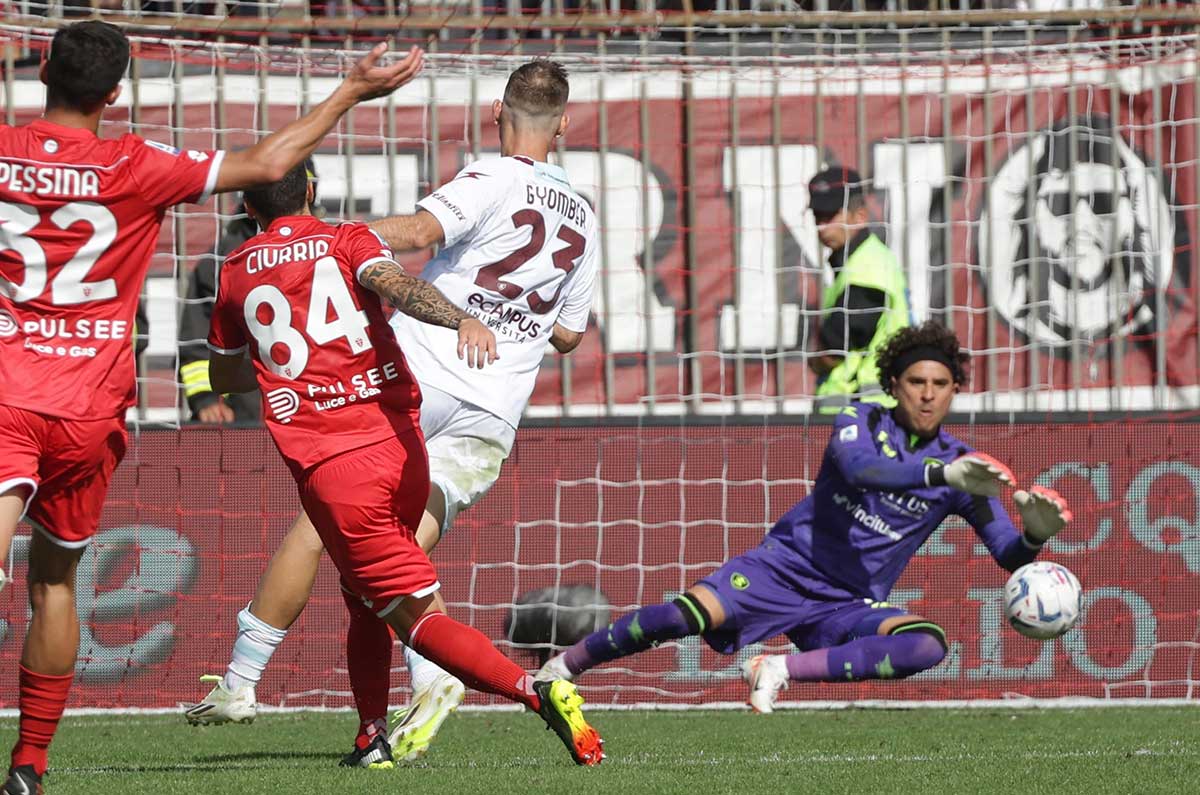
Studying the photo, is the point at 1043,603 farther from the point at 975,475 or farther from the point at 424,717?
the point at 424,717

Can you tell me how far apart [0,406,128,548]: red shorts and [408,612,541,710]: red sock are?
0.92 meters

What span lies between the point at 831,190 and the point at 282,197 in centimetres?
411

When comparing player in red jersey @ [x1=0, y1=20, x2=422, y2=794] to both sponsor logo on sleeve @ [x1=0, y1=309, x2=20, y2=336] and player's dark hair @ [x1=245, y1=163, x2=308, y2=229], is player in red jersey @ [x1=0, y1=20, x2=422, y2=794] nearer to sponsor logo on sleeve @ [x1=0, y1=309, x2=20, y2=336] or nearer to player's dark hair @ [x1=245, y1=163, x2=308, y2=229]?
sponsor logo on sleeve @ [x1=0, y1=309, x2=20, y2=336]

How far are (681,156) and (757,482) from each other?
2.07 meters

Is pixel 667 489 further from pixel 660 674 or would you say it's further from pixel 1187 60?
pixel 1187 60

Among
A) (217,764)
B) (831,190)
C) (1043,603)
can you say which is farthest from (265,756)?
(831,190)

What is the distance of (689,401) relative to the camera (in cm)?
961

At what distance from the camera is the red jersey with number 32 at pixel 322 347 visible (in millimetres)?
4969

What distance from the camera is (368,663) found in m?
5.47

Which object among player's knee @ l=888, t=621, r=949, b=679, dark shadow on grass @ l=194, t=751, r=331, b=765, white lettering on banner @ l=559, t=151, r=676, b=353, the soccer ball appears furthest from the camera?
white lettering on banner @ l=559, t=151, r=676, b=353

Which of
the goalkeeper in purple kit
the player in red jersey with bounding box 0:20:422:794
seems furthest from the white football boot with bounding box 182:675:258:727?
the goalkeeper in purple kit

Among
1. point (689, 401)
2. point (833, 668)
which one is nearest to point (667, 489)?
point (689, 401)

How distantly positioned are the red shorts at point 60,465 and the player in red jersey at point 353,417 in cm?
54

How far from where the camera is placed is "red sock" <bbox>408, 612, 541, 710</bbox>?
4.81 metres
